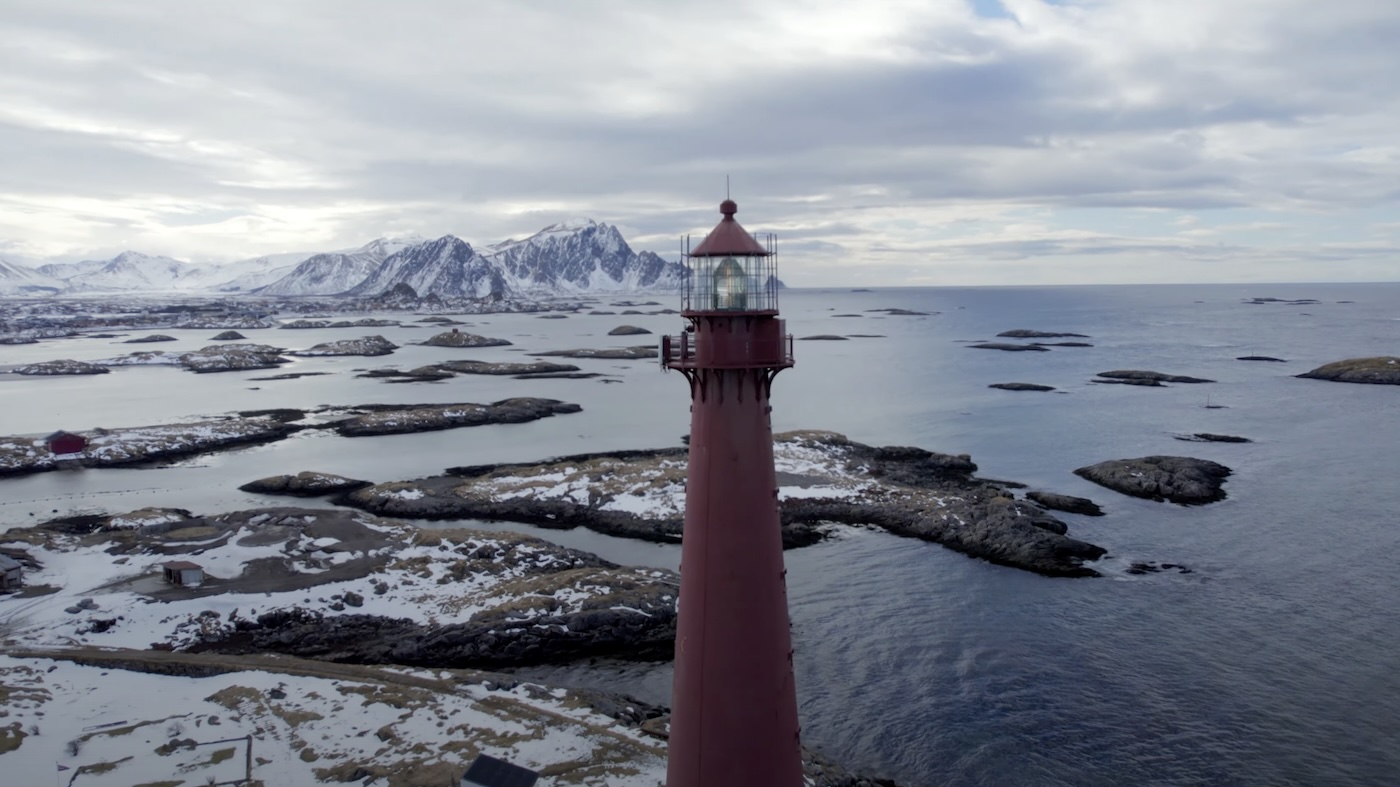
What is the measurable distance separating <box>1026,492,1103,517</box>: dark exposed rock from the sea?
0.77 m

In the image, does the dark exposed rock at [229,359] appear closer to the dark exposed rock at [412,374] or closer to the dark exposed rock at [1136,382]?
the dark exposed rock at [412,374]

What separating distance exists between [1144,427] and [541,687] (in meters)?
47.9

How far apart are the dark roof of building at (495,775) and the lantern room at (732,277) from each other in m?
8.49

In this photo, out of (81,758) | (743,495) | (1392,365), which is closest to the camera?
(743,495)

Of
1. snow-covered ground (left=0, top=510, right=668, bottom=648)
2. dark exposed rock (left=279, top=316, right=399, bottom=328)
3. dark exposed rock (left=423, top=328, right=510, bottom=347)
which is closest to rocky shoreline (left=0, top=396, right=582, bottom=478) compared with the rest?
snow-covered ground (left=0, top=510, right=668, bottom=648)

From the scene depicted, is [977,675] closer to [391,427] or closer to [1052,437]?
[1052,437]

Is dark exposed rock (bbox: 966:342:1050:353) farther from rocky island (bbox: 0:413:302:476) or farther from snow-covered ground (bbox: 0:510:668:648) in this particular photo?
snow-covered ground (bbox: 0:510:668:648)

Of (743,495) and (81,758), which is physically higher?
(743,495)

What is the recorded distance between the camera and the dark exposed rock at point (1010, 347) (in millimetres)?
114000

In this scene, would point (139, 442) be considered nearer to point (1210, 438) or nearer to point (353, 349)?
point (1210, 438)

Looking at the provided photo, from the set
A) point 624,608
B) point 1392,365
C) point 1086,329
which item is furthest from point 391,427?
point 1086,329

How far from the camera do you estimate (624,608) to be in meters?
Answer: 23.2

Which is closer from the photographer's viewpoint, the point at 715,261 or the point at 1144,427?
the point at 715,261

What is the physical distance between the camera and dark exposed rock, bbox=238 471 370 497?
130ft
